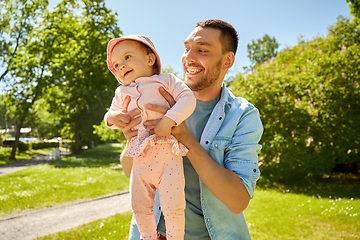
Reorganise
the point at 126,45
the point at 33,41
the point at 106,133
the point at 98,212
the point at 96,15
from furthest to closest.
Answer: the point at 96,15
the point at 33,41
the point at 106,133
the point at 98,212
the point at 126,45

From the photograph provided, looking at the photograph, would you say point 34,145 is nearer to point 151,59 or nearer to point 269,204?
point 269,204

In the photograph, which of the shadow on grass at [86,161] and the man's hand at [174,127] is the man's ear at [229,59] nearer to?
the man's hand at [174,127]

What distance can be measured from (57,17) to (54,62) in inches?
191

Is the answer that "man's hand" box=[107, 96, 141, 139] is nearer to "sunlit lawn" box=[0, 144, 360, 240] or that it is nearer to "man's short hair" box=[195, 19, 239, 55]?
"man's short hair" box=[195, 19, 239, 55]

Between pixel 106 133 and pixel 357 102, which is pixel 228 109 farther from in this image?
pixel 106 133

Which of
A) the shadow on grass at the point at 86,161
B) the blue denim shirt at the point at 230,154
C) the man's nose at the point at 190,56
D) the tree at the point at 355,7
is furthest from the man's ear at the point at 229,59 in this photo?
the shadow on grass at the point at 86,161

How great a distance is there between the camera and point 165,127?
1.98m


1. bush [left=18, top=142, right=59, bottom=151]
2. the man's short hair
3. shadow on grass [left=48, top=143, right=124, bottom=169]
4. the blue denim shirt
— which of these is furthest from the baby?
bush [left=18, top=142, right=59, bottom=151]

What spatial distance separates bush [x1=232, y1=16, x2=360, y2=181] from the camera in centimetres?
1123

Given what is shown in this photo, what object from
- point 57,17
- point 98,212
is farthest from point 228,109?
point 57,17

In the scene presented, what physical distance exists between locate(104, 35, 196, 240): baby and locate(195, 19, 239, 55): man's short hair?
69 centimetres

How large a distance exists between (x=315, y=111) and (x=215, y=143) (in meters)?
10.5

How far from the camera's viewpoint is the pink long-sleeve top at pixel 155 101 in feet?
6.64

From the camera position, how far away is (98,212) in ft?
30.1
